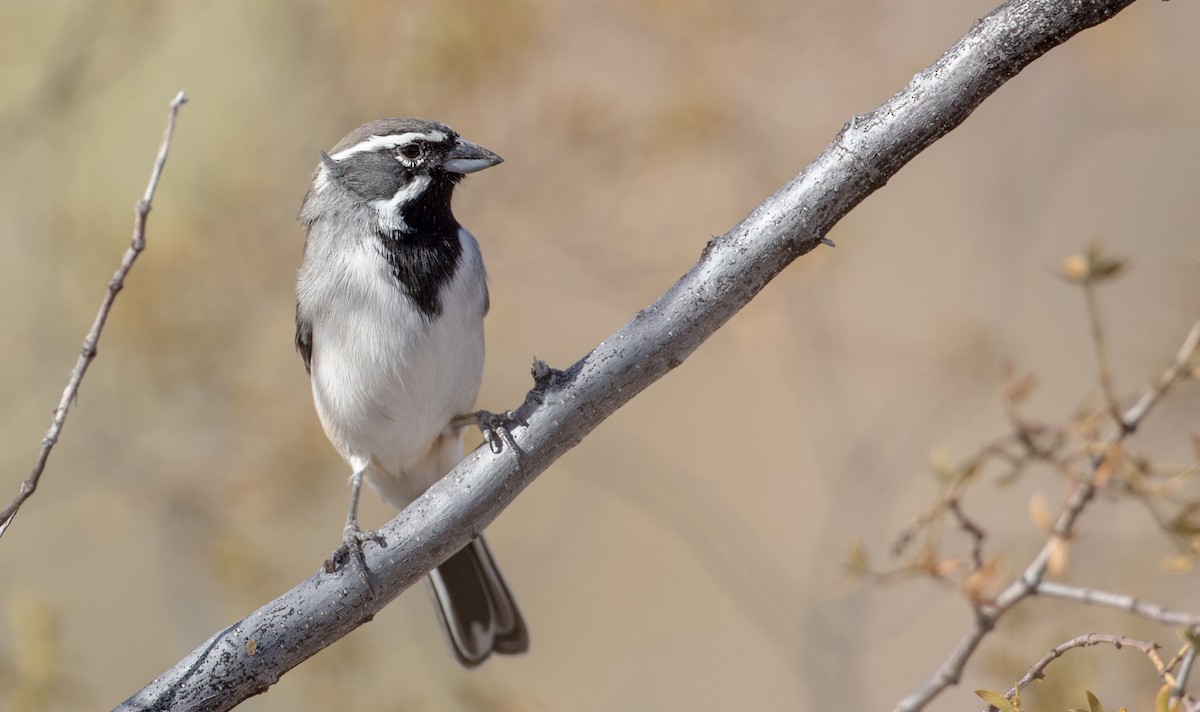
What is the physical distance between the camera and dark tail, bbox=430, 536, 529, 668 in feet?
14.0

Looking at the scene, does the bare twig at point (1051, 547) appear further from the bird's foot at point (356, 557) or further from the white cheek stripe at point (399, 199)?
the white cheek stripe at point (399, 199)

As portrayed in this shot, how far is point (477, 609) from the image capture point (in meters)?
4.32

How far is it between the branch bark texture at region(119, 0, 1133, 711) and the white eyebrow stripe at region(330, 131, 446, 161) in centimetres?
170

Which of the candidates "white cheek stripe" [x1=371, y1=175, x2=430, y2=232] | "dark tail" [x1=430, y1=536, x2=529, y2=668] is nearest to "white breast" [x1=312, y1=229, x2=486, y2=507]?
"white cheek stripe" [x1=371, y1=175, x2=430, y2=232]

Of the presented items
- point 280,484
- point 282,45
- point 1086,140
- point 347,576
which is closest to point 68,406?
point 347,576

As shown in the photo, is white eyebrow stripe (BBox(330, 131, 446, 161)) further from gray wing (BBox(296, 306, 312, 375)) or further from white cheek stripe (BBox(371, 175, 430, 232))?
gray wing (BBox(296, 306, 312, 375))

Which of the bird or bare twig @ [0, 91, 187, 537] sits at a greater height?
the bird

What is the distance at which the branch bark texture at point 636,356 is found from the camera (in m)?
2.10

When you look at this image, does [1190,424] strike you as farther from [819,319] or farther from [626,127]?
[626,127]

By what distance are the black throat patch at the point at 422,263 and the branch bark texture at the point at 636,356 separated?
4.30 feet

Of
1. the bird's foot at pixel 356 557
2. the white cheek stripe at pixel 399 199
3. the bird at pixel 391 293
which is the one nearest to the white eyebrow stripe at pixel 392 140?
the bird at pixel 391 293

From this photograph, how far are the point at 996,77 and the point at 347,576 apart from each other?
1760 millimetres

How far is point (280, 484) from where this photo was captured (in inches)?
189

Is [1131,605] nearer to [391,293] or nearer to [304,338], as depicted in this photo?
[391,293]
